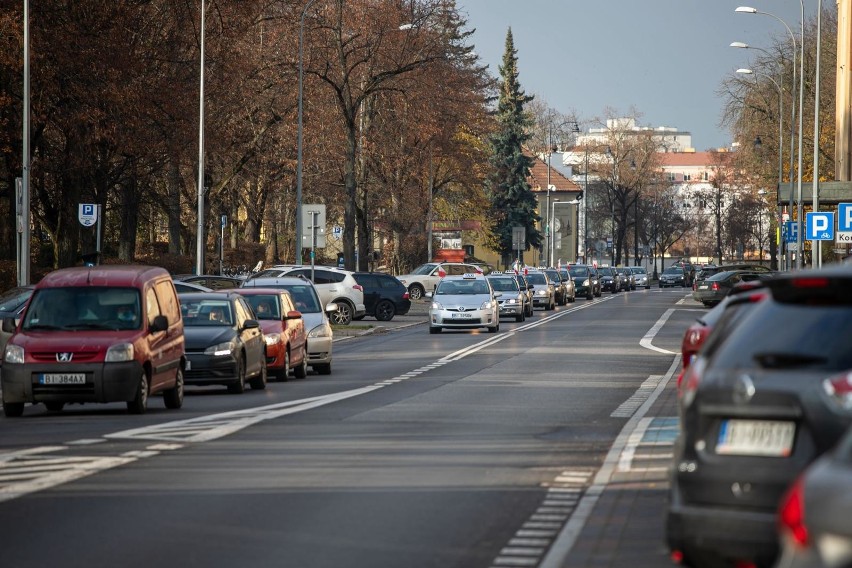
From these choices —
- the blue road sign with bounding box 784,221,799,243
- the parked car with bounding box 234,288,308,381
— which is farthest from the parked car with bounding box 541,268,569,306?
the parked car with bounding box 234,288,308,381

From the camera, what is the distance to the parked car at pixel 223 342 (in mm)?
21797

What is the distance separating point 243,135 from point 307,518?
4750 centimetres

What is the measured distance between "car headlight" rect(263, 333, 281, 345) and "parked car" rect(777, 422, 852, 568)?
20.1m

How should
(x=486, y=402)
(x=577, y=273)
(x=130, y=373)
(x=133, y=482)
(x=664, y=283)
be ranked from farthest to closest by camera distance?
(x=664, y=283), (x=577, y=273), (x=486, y=402), (x=130, y=373), (x=133, y=482)

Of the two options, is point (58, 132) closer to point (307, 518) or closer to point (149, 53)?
point (149, 53)

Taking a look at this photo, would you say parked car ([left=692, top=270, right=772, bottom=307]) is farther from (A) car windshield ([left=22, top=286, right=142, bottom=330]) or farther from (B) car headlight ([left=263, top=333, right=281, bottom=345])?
(A) car windshield ([left=22, top=286, right=142, bottom=330])

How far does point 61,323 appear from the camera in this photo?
741 inches

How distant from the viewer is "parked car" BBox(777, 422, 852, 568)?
430cm

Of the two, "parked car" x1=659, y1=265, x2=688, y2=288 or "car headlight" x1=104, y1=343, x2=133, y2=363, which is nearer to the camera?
"car headlight" x1=104, y1=343, x2=133, y2=363

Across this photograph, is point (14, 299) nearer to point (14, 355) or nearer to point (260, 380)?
point (260, 380)

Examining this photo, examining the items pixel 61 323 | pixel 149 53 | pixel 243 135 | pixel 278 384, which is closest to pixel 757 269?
pixel 243 135

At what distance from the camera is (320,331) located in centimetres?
2755

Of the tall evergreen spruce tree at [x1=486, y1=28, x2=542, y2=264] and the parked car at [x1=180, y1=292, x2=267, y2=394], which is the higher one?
the tall evergreen spruce tree at [x1=486, y1=28, x2=542, y2=264]

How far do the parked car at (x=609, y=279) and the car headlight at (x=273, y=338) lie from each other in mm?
70024
